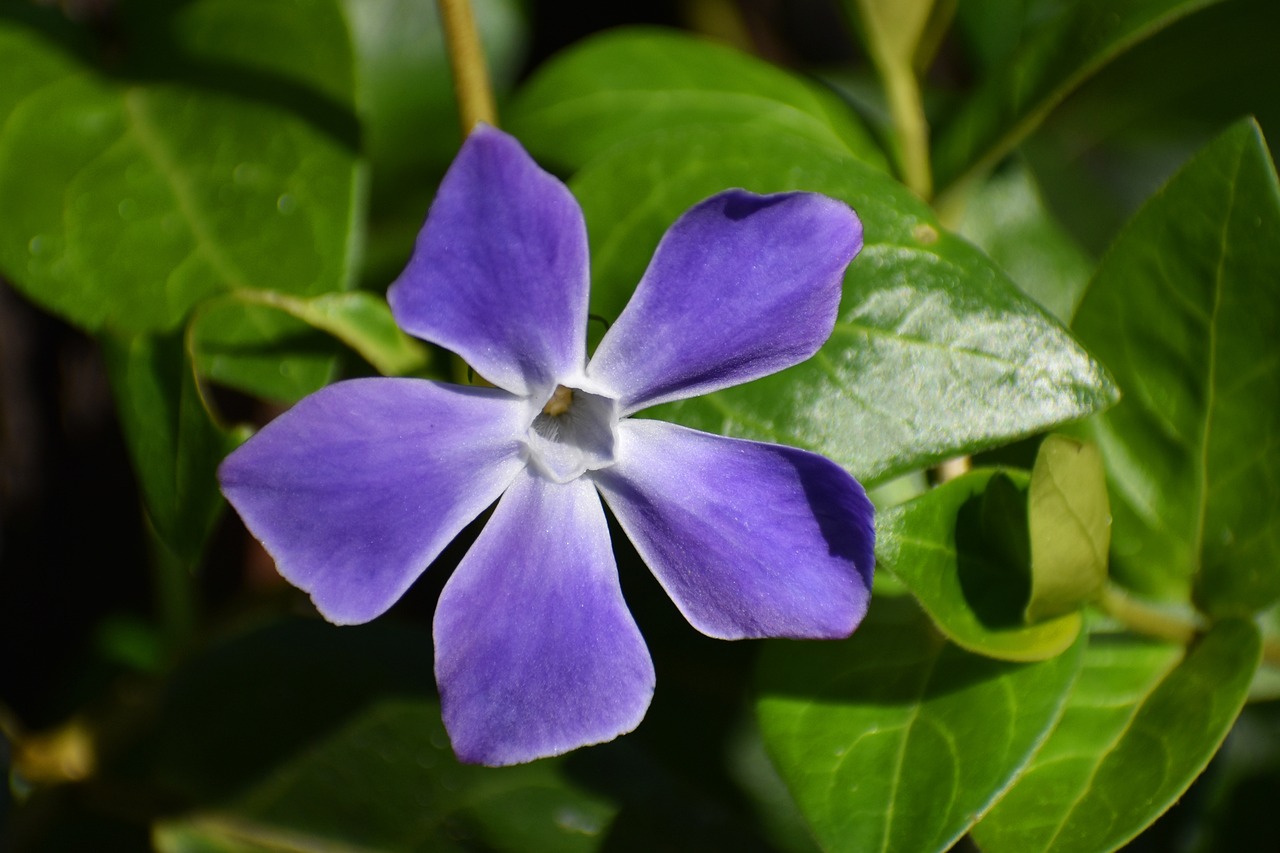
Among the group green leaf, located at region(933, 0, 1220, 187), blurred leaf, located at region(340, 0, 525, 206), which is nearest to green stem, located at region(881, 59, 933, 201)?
green leaf, located at region(933, 0, 1220, 187)

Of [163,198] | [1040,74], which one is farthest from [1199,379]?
[163,198]

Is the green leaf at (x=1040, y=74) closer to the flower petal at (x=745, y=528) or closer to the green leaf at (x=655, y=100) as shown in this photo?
the green leaf at (x=655, y=100)

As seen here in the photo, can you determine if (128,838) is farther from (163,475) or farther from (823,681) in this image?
(823,681)

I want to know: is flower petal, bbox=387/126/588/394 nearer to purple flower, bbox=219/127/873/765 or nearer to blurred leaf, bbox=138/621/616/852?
purple flower, bbox=219/127/873/765

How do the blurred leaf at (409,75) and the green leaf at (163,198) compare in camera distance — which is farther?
the blurred leaf at (409,75)

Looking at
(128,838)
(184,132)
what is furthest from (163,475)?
(128,838)

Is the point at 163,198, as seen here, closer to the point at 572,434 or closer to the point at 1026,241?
the point at 572,434

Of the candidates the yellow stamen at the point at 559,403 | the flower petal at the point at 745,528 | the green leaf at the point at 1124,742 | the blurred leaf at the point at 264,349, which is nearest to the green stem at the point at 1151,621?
the green leaf at the point at 1124,742
